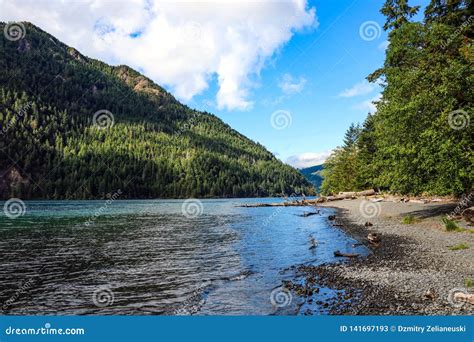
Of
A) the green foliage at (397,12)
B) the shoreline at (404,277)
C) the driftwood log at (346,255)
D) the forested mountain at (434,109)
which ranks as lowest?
the shoreline at (404,277)

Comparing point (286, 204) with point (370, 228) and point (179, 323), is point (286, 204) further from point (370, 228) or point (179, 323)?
point (179, 323)

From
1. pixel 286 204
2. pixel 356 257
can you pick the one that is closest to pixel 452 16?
pixel 356 257

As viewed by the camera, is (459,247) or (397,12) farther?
(397,12)

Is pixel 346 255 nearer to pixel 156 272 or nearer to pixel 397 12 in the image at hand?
pixel 156 272

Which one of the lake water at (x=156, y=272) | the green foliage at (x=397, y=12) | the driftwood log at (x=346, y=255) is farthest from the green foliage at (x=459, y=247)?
the green foliage at (x=397, y=12)

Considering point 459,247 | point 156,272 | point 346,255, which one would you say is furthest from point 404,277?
point 156,272

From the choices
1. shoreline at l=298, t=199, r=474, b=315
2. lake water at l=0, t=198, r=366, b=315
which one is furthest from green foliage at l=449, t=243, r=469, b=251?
lake water at l=0, t=198, r=366, b=315

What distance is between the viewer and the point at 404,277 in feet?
51.2

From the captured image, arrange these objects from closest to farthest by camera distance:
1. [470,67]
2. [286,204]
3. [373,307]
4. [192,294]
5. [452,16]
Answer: [373,307], [192,294], [470,67], [452,16], [286,204]

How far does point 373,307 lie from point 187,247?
19.7 meters

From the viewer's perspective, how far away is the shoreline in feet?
39.2

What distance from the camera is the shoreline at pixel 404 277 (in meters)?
12.0

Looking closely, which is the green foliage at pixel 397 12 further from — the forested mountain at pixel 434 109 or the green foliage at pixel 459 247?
the green foliage at pixel 459 247

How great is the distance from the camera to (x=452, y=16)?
115 feet
